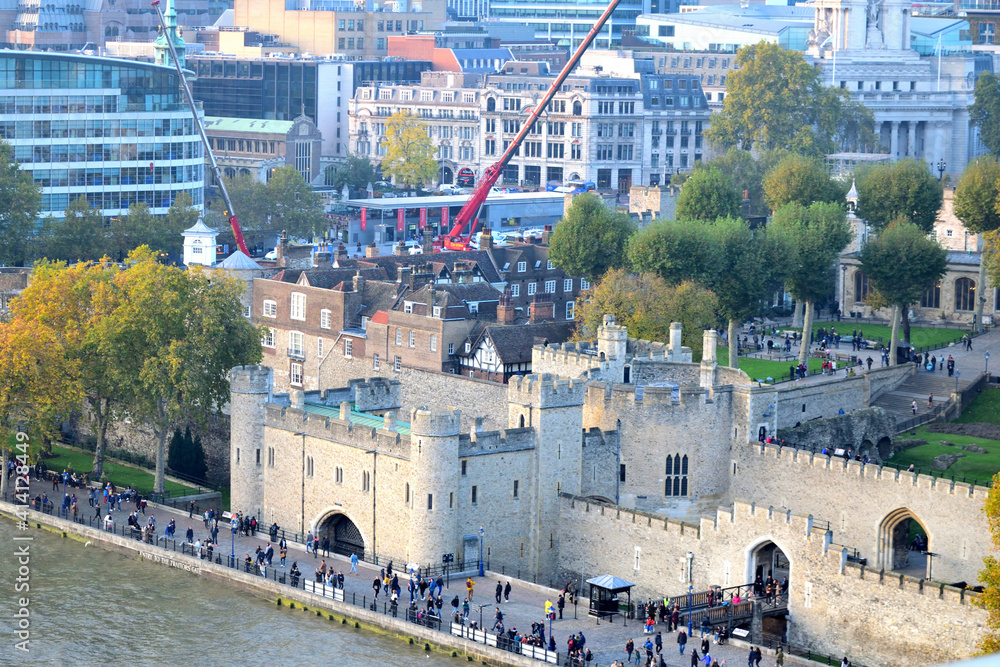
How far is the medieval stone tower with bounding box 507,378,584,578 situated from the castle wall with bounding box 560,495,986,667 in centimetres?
71

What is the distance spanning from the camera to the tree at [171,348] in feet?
354

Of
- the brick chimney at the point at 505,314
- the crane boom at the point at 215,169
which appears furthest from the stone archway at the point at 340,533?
the crane boom at the point at 215,169

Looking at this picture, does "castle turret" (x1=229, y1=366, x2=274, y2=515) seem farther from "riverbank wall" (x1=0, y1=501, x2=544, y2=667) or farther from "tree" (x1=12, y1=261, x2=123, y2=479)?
"tree" (x1=12, y1=261, x2=123, y2=479)

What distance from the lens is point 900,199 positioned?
156000 millimetres

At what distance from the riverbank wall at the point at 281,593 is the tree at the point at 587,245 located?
50.6 meters

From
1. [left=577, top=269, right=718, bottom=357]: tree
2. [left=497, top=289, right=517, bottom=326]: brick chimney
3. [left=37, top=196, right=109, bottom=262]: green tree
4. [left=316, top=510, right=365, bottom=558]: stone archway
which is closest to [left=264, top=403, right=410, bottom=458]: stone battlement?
[left=316, top=510, right=365, bottom=558]: stone archway

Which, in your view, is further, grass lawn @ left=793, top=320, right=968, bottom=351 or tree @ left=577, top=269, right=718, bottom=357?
grass lawn @ left=793, top=320, right=968, bottom=351

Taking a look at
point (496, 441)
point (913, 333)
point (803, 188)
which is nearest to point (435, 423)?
point (496, 441)

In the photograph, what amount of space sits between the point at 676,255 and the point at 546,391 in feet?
140

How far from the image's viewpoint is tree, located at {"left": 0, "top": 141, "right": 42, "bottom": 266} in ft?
512

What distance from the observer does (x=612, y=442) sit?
Result: 10012cm

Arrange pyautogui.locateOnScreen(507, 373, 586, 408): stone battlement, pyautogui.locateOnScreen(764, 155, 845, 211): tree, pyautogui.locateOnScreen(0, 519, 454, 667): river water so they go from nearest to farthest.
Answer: pyautogui.locateOnScreen(0, 519, 454, 667): river water, pyautogui.locateOnScreen(507, 373, 586, 408): stone battlement, pyautogui.locateOnScreen(764, 155, 845, 211): tree

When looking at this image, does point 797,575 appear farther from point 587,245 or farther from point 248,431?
point 587,245

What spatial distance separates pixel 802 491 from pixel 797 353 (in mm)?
40491
